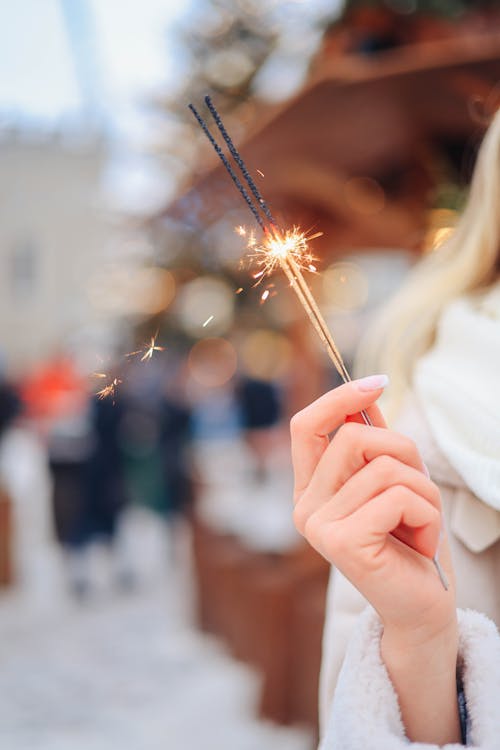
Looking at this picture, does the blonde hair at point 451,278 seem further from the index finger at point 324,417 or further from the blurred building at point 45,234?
the blurred building at point 45,234

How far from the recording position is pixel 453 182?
2463 millimetres

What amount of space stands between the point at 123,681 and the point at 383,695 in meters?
3.72

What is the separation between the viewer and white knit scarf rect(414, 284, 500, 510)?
2.74 feet

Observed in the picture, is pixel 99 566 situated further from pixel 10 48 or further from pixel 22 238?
pixel 10 48

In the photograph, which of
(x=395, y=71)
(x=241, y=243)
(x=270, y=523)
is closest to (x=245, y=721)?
(x=270, y=523)

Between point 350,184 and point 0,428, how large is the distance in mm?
4688

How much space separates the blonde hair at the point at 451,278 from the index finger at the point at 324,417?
375 mm

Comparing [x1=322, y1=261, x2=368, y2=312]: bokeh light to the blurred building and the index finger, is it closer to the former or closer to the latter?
the index finger

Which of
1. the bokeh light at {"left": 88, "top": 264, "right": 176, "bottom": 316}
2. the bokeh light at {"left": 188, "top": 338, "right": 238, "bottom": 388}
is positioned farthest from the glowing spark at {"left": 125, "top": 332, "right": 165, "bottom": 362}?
the bokeh light at {"left": 188, "top": 338, "right": 238, "bottom": 388}

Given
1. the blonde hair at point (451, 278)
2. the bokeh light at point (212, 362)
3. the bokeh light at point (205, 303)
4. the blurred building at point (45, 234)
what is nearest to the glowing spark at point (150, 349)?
the blonde hair at point (451, 278)

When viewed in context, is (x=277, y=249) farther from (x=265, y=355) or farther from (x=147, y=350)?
(x=265, y=355)

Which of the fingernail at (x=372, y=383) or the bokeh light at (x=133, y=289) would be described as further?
the bokeh light at (x=133, y=289)

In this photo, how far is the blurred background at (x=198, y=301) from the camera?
6.84 ft

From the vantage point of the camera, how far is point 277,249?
632 millimetres
